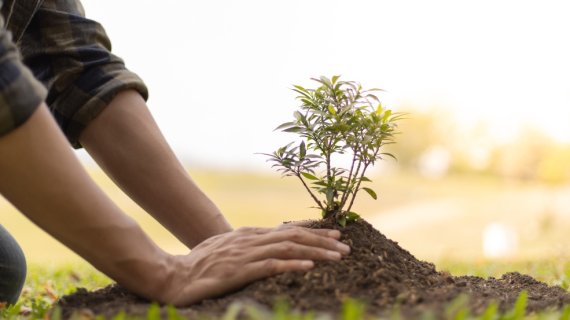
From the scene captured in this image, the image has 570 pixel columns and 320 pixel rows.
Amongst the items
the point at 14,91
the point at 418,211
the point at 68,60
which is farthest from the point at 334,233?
the point at 418,211

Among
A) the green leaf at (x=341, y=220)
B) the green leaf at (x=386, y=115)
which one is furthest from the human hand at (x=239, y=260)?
the green leaf at (x=386, y=115)

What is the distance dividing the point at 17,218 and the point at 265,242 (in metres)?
21.1

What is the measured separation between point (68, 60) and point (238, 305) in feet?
4.87

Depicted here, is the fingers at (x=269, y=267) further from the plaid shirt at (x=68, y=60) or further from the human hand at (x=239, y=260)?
the plaid shirt at (x=68, y=60)

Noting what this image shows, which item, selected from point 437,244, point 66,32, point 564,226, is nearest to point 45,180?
point 66,32

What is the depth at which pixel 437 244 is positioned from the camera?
2020cm

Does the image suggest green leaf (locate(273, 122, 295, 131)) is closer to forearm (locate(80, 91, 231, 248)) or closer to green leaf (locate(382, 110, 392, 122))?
green leaf (locate(382, 110, 392, 122))

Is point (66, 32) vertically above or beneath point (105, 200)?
above

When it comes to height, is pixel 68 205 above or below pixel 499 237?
below

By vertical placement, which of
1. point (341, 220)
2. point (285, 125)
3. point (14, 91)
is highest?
point (285, 125)

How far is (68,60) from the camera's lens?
294 centimetres

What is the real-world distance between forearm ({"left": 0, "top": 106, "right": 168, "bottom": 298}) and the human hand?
73 millimetres

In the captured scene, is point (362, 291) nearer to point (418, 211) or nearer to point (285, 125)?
point (285, 125)

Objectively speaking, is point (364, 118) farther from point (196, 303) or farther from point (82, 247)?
point (82, 247)
